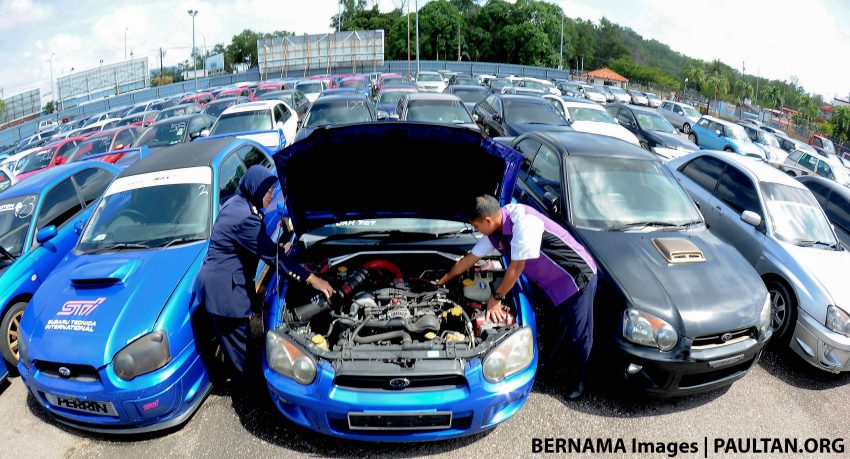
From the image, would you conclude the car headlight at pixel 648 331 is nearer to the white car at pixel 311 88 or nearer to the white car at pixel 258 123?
the white car at pixel 258 123

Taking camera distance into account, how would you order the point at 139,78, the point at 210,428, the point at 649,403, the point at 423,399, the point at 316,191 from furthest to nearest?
the point at 139,78
the point at 316,191
the point at 649,403
the point at 210,428
the point at 423,399

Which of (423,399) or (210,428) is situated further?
(210,428)

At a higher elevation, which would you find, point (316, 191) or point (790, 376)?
point (316, 191)

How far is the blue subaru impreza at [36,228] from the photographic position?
4.21m

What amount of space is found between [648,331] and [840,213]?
200 inches

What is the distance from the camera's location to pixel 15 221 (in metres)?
4.93

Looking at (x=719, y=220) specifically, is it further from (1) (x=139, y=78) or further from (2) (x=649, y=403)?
(1) (x=139, y=78)

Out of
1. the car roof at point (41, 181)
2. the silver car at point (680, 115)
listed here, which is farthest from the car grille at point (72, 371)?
the silver car at point (680, 115)

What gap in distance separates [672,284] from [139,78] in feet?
210

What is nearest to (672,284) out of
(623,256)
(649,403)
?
(623,256)

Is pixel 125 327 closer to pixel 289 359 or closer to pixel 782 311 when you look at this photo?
pixel 289 359

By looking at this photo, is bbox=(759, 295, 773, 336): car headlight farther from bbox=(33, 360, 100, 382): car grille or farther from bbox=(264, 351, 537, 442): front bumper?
bbox=(33, 360, 100, 382): car grille

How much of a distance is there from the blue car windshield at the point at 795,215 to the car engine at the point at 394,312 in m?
3.34

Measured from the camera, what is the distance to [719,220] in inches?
223
